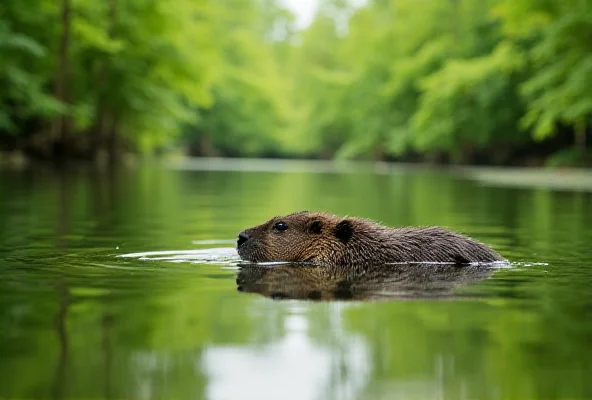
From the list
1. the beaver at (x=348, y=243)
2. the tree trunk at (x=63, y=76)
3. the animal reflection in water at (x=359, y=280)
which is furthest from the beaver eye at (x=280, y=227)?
the tree trunk at (x=63, y=76)

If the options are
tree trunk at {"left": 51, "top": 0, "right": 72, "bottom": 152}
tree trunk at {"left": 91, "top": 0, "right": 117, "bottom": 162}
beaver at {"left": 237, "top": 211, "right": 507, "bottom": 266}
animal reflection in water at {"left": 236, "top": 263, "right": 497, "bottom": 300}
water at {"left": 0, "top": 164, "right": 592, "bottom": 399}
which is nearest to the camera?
water at {"left": 0, "top": 164, "right": 592, "bottom": 399}

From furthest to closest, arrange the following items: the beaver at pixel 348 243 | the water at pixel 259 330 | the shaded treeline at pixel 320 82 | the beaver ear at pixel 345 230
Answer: the shaded treeline at pixel 320 82
the beaver ear at pixel 345 230
the beaver at pixel 348 243
the water at pixel 259 330

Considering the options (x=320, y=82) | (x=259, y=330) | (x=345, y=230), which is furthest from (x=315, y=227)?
(x=320, y=82)

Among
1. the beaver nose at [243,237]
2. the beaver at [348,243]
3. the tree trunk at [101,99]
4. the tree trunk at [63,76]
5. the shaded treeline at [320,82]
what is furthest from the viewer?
the tree trunk at [101,99]

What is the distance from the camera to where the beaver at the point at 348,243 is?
7117 mm

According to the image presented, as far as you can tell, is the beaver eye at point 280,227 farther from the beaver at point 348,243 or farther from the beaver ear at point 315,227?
the beaver ear at point 315,227

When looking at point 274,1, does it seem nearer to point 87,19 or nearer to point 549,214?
point 87,19

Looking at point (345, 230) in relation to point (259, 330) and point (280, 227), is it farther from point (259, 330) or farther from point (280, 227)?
point (259, 330)

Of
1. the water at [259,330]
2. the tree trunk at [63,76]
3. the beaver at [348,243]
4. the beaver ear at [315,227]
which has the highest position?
the tree trunk at [63,76]

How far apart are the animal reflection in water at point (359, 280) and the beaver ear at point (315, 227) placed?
0.40m

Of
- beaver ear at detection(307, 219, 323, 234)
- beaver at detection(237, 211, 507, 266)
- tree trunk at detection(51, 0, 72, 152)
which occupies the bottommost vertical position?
beaver at detection(237, 211, 507, 266)

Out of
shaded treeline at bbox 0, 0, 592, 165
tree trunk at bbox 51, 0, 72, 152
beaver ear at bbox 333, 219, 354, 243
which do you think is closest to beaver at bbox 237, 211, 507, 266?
beaver ear at bbox 333, 219, 354, 243

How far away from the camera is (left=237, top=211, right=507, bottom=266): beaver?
280 inches

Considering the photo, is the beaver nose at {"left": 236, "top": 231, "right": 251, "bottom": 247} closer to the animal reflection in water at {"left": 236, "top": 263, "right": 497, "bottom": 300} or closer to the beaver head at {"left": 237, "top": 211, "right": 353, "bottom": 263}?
the beaver head at {"left": 237, "top": 211, "right": 353, "bottom": 263}
